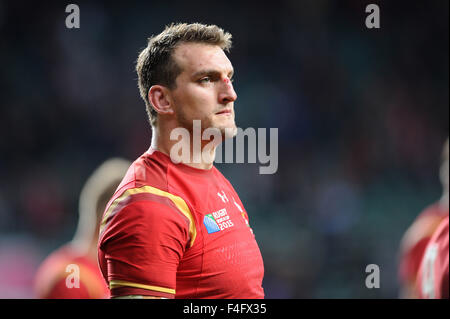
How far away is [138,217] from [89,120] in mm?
5908

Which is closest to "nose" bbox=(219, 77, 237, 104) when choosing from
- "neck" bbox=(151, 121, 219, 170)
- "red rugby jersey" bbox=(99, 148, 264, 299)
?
"neck" bbox=(151, 121, 219, 170)

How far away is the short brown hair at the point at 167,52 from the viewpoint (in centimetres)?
219

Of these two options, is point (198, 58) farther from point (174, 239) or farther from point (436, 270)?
point (436, 270)

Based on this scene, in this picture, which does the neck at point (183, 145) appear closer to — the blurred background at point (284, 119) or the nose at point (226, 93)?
the nose at point (226, 93)

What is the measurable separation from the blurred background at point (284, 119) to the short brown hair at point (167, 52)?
5.05m

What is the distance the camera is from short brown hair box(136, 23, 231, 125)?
2.19 m

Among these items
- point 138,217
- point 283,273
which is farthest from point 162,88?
point 283,273

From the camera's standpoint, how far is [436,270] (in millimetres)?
2951

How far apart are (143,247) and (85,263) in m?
1.92

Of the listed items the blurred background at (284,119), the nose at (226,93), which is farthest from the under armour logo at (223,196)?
the blurred background at (284,119)

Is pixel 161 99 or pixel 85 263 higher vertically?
pixel 161 99

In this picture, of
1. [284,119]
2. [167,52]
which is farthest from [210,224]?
[284,119]

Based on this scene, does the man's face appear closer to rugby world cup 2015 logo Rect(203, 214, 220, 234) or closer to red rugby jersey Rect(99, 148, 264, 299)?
red rugby jersey Rect(99, 148, 264, 299)
